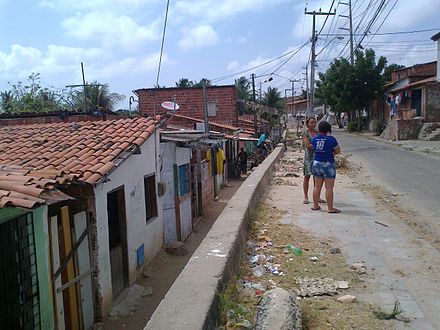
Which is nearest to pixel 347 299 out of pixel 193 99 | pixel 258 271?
pixel 258 271

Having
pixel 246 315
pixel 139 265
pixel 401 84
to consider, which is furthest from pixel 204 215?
pixel 401 84

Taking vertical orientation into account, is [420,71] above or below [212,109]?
above

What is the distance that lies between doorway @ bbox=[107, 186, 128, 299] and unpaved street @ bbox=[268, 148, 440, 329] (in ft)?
9.36

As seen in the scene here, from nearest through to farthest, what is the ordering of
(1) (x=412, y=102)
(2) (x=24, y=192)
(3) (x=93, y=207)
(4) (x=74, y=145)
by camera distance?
(2) (x=24, y=192)
(3) (x=93, y=207)
(4) (x=74, y=145)
(1) (x=412, y=102)

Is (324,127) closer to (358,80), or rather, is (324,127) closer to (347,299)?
(347,299)

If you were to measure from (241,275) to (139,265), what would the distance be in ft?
16.9

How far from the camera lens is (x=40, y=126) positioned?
10727 millimetres

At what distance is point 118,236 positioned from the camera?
8180mm

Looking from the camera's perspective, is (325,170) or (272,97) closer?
(325,170)

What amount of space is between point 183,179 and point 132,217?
4.46 m

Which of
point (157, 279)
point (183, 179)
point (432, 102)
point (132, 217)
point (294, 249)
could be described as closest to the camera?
point (294, 249)

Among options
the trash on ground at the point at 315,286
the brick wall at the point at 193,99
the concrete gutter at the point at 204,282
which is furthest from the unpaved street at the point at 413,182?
the brick wall at the point at 193,99

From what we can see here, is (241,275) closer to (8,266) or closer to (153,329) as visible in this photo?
(153,329)

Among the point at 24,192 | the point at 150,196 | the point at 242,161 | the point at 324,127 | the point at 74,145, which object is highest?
the point at 324,127
